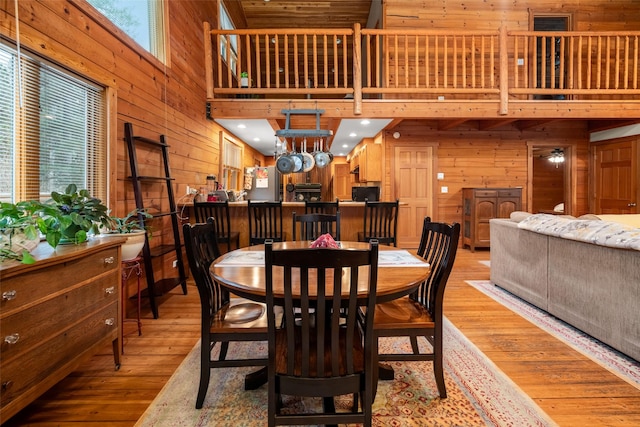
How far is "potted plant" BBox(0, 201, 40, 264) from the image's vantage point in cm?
134

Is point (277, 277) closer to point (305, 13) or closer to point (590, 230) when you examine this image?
point (590, 230)

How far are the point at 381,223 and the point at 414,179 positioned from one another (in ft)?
8.92

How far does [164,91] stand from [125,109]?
0.80 m

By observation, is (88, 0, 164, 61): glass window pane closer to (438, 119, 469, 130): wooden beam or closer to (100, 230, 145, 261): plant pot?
(100, 230, 145, 261): plant pot

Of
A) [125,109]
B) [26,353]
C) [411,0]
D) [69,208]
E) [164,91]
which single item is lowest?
[26,353]

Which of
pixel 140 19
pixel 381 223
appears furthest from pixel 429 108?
pixel 140 19

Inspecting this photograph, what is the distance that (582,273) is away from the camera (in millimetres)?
2324

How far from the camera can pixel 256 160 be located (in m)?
8.55

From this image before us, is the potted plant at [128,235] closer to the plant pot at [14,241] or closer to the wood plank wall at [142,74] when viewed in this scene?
the wood plank wall at [142,74]

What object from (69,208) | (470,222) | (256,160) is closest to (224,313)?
(69,208)

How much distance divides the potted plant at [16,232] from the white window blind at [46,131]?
0.50m

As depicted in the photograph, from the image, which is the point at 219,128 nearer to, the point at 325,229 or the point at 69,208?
the point at 325,229

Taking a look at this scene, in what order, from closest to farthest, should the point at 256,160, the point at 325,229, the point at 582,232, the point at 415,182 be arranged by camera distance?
the point at 582,232 < the point at 325,229 < the point at 415,182 < the point at 256,160

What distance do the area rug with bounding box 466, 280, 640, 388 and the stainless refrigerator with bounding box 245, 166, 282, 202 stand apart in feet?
12.8
